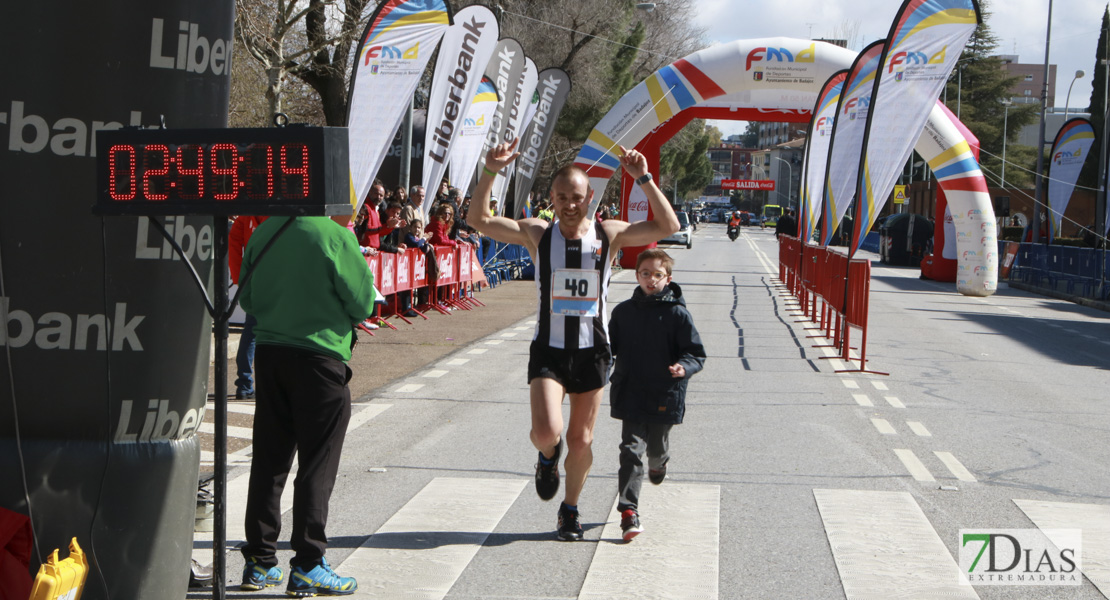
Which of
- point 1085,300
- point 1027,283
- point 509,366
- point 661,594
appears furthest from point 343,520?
point 1027,283

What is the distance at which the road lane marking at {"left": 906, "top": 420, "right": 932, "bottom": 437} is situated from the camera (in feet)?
28.1

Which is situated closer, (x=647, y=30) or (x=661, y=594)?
(x=661, y=594)

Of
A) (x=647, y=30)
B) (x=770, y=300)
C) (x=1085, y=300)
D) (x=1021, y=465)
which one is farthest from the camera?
(x=647, y=30)

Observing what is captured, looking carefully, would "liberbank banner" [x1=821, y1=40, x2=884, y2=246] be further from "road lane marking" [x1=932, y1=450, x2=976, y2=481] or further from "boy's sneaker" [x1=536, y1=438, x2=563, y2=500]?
"boy's sneaker" [x1=536, y1=438, x2=563, y2=500]

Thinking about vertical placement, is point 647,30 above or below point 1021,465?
above

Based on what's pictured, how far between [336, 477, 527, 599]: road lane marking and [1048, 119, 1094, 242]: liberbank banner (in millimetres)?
28353

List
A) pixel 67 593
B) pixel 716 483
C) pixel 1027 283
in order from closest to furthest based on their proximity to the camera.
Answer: pixel 67 593 < pixel 716 483 < pixel 1027 283

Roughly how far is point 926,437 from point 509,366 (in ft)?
16.3

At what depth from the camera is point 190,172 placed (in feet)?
12.2

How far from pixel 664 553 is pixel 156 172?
2.94 meters

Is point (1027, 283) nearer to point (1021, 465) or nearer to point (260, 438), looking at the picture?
point (1021, 465)

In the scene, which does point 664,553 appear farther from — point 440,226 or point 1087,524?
point 440,226

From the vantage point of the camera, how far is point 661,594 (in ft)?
15.5
